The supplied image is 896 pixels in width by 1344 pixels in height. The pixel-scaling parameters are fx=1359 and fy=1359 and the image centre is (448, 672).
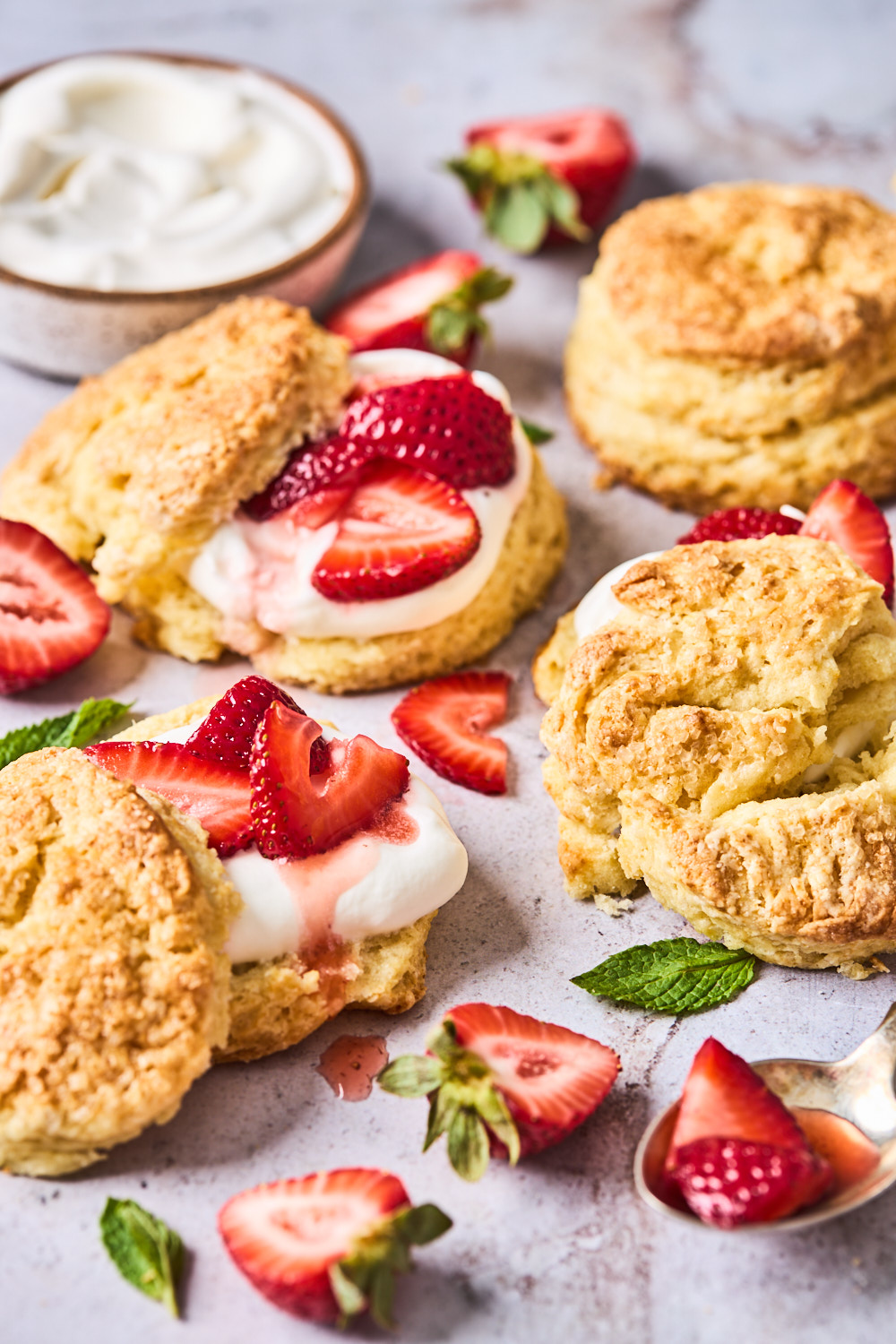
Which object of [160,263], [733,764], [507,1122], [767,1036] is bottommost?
[767,1036]

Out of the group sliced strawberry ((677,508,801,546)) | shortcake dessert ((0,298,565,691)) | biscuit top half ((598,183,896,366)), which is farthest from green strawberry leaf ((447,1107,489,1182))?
biscuit top half ((598,183,896,366))

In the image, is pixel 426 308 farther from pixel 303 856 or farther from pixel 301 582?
pixel 303 856

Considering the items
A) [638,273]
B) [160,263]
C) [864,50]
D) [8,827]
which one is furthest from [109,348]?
[864,50]

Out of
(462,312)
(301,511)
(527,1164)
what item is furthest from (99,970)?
(462,312)

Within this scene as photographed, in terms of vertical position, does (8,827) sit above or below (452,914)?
above

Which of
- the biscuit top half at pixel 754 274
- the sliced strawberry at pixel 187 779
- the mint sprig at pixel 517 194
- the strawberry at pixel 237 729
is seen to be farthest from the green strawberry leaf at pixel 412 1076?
the mint sprig at pixel 517 194

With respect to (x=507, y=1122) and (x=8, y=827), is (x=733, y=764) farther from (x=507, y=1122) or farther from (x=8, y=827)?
(x=8, y=827)
